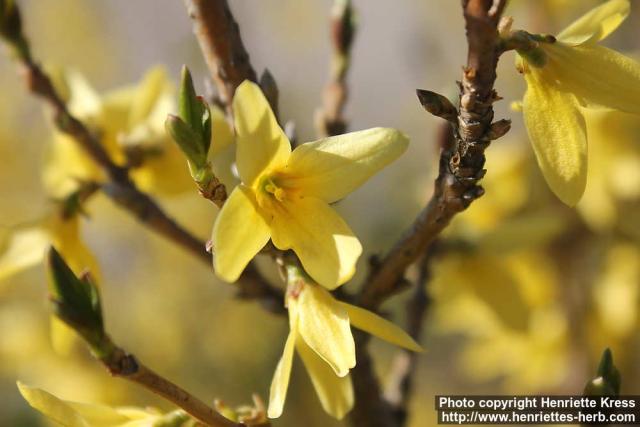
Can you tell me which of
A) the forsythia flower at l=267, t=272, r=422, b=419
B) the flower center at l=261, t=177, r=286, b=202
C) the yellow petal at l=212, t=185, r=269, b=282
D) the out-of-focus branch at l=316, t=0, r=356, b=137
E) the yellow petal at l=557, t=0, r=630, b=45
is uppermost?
the out-of-focus branch at l=316, t=0, r=356, b=137

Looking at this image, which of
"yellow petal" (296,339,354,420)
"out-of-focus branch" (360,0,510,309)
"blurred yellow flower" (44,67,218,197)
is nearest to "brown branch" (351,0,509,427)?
"out-of-focus branch" (360,0,510,309)

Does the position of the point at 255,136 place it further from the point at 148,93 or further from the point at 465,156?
the point at 148,93

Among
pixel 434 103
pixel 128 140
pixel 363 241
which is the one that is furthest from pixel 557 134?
pixel 363 241

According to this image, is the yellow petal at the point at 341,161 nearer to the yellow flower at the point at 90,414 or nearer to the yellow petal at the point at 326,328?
the yellow petal at the point at 326,328

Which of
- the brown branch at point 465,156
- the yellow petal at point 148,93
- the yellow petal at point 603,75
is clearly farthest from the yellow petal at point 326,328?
the yellow petal at point 148,93

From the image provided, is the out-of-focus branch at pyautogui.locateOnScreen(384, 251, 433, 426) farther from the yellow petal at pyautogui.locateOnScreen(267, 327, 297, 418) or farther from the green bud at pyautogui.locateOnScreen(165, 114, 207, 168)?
the green bud at pyautogui.locateOnScreen(165, 114, 207, 168)

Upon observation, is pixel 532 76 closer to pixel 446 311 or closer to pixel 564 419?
pixel 564 419

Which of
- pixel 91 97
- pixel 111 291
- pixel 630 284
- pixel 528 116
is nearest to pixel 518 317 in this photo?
pixel 630 284
